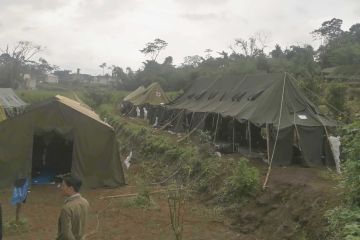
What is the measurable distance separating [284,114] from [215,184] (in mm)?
4384

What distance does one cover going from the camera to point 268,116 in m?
16.8

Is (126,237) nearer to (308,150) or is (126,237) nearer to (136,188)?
(136,188)

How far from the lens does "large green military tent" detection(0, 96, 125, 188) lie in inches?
570

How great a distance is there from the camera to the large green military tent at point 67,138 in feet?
47.5

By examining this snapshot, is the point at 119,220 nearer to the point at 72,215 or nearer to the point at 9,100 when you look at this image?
the point at 72,215

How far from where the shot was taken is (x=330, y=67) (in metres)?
51.8

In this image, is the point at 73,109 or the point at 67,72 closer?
the point at 73,109

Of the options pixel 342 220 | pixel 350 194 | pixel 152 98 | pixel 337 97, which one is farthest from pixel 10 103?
pixel 342 220

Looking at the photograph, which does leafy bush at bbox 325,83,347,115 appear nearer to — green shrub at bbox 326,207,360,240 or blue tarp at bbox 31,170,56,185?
blue tarp at bbox 31,170,56,185

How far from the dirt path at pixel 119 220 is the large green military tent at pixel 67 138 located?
111 centimetres

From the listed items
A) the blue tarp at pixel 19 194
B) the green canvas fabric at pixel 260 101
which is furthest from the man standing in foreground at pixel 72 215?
the green canvas fabric at pixel 260 101

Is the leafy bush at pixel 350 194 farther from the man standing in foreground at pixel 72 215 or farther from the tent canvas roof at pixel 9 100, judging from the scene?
the tent canvas roof at pixel 9 100

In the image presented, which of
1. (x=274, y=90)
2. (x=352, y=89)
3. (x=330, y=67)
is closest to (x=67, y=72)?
(x=330, y=67)

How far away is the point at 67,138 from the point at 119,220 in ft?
16.2
